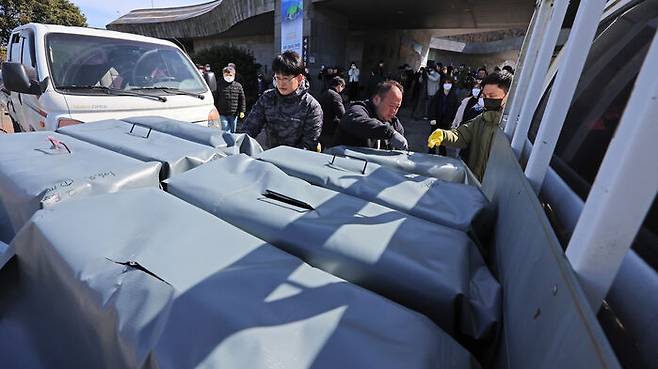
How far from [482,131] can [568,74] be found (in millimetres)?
1777

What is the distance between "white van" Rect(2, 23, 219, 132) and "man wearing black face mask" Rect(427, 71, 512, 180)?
2546 mm

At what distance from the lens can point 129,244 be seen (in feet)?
3.09

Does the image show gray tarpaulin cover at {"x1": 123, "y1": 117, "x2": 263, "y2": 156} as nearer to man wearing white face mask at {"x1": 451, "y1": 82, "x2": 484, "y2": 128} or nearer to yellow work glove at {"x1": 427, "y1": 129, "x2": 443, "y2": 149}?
yellow work glove at {"x1": 427, "y1": 129, "x2": 443, "y2": 149}

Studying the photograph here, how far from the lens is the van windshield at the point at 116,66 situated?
3143 millimetres

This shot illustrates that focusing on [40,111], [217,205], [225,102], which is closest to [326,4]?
[225,102]

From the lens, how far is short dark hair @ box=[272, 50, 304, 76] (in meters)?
2.43

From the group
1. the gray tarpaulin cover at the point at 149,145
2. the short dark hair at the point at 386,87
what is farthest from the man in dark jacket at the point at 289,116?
the gray tarpaulin cover at the point at 149,145

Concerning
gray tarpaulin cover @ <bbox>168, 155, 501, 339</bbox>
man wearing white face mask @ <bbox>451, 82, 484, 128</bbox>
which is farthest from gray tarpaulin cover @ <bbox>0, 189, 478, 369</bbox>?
man wearing white face mask @ <bbox>451, 82, 484, 128</bbox>

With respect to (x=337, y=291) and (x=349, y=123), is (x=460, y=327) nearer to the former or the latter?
(x=337, y=291)

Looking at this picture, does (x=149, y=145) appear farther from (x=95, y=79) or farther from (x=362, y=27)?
(x=362, y=27)

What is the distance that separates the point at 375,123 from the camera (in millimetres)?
2246

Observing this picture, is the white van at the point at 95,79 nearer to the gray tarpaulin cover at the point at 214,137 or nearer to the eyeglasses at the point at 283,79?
the gray tarpaulin cover at the point at 214,137

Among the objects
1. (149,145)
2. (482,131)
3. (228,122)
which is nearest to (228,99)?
(228,122)

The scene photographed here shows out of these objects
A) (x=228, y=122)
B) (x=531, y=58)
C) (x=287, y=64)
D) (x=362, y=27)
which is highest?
(x=362, y=27)
